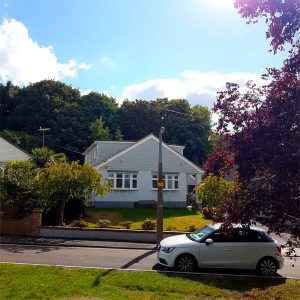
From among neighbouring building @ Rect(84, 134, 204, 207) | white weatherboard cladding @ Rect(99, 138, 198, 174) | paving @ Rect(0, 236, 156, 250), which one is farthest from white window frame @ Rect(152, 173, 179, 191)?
paving @ Rect(0, 236, 156, 250)

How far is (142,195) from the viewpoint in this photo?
36719mm

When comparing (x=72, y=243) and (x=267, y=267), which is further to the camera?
(x=72, y=243)

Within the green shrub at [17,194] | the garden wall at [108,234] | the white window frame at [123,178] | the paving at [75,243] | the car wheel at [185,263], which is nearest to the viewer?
the car wheel at [185,263]

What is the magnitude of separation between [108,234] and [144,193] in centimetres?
1484

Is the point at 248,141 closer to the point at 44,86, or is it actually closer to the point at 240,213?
the point at 240,213

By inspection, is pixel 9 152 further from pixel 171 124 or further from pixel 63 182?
pixel 171 124

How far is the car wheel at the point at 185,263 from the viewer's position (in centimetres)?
1356

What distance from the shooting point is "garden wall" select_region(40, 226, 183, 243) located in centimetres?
2198

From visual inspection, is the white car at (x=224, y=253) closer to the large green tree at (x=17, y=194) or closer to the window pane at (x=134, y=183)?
the large green tree at (x=17, y=194)

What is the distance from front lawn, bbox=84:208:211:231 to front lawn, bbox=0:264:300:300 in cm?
1342

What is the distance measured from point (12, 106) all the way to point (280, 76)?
6843cm

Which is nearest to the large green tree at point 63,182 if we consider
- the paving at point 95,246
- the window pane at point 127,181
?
the paving at point 95,246

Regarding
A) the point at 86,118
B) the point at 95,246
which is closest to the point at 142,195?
the point at 95,246

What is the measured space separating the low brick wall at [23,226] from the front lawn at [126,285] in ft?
32.3
